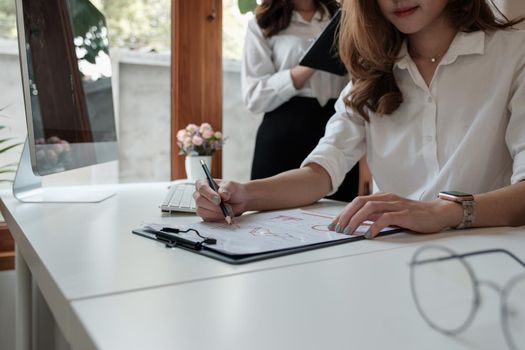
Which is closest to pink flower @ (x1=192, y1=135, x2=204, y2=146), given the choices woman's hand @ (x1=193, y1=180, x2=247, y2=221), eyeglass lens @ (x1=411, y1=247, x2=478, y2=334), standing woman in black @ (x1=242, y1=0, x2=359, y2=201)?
standing woman in black @ (x1=242, y1=0, x2=359, y2=201)

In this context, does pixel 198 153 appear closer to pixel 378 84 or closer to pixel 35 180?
pixel 35 180

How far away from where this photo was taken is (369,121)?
4.22 ft

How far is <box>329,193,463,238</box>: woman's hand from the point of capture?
30.4 inches

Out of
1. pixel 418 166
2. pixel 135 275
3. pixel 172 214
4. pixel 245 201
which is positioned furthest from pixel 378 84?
pixel 135 275

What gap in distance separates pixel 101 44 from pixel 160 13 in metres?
0.69

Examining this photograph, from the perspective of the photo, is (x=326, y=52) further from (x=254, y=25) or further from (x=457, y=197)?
(x=457, y=197)

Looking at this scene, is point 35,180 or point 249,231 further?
point 35,180

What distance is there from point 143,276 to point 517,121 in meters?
0.87

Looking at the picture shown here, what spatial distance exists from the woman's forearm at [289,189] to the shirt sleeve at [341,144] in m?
0.02

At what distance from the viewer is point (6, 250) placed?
178cm

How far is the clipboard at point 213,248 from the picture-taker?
0.62 metres

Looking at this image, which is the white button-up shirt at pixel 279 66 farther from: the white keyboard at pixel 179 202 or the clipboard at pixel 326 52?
the white keyboard at pixel 179 202

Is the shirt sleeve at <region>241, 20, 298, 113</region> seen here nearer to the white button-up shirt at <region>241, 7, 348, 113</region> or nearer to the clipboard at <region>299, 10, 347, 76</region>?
the white button-up shirt at <region>241, 7, 348, 113</region>

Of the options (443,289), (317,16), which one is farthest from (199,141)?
(443,289)
